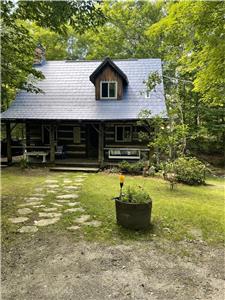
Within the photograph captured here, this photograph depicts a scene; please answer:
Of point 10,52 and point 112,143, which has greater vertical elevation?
point 10,52

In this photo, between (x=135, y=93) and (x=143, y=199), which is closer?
(x=143, y=199)

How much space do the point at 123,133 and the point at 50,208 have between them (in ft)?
34.7

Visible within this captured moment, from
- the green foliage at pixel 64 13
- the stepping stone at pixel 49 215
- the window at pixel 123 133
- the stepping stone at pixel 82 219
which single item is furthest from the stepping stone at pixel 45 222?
the window at pixel 123 133

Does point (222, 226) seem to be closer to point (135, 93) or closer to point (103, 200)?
point (103, 200)

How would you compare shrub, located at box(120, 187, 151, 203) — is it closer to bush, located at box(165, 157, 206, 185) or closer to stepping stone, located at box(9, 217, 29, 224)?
stepping stone, located at box(9, 217, 29, 224)

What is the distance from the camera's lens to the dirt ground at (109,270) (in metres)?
3.79

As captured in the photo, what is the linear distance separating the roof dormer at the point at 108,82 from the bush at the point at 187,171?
20.7ft

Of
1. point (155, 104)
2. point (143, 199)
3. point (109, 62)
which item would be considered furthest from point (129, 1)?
point (143, 199)

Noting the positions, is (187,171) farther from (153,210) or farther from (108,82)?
(108,82)

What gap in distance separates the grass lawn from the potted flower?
179 mm

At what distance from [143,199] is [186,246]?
129cm

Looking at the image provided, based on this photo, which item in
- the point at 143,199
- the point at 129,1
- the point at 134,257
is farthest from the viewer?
the point at 129,1

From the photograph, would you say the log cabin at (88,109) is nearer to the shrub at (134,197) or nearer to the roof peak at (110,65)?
the roof peak at (110,65)

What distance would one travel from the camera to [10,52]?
26.4 feet
